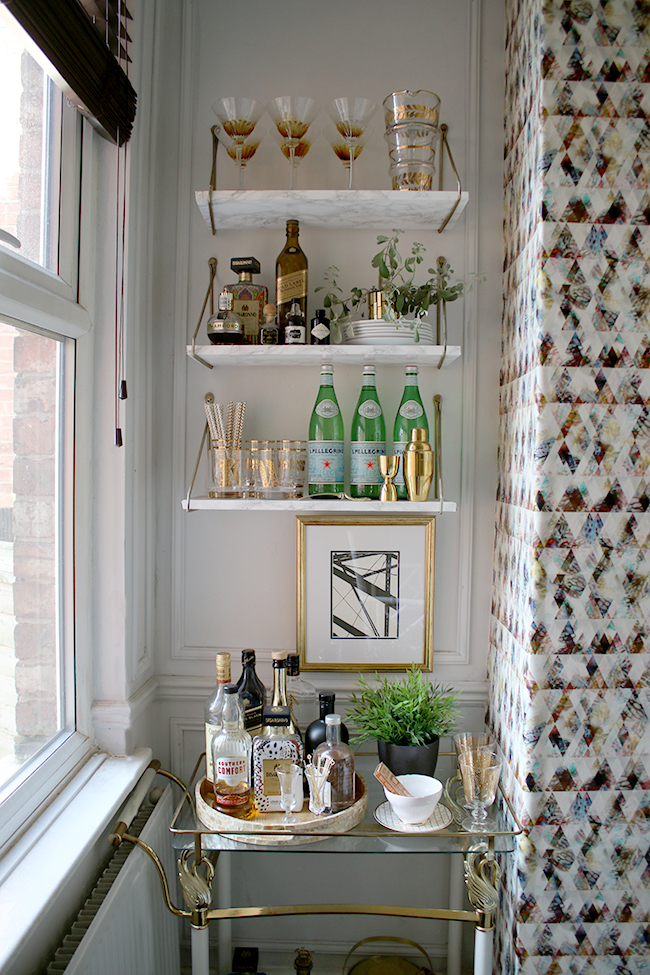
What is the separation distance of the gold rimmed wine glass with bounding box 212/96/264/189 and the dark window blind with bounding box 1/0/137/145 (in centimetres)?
22

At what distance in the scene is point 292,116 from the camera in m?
1.58

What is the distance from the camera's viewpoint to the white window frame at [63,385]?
1.21 metres

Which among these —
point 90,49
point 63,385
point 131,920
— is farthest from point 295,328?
point 131,920

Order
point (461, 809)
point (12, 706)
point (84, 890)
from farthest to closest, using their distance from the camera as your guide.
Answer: point (461, 809) → point (84, 890) → point (12, 706)

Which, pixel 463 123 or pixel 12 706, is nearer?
pixel 12 706

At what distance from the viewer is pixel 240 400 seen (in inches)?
71.3

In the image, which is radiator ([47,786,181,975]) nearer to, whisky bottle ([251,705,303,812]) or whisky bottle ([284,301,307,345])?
whisky bottle ([251,705,303,812])

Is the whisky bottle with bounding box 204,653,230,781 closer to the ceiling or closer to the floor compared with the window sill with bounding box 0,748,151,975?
closer to the ceiling

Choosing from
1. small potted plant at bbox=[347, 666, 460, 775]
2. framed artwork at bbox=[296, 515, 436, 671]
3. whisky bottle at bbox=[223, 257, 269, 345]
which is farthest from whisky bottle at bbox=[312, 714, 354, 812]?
whisky bottle at bbox=[223, 257, 269, 345]

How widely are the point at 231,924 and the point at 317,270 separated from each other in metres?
1.83

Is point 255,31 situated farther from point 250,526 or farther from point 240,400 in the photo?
point 250,526

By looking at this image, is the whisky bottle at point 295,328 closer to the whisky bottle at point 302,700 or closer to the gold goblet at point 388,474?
the gold goblet at point 388,474

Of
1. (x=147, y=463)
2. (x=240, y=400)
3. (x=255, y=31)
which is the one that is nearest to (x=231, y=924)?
(x=147, y=463)

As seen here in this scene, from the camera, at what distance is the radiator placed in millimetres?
1173
